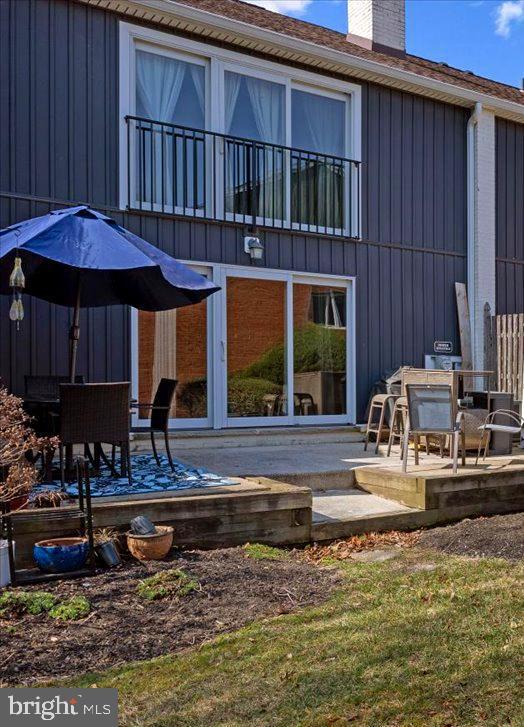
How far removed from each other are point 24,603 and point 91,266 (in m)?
2.22

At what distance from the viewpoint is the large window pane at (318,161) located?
906cm

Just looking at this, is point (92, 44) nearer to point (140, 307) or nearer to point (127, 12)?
point (127, 12)

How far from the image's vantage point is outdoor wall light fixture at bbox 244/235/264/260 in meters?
8.40

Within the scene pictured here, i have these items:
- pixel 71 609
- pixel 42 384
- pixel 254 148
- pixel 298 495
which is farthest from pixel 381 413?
pixel 71 609

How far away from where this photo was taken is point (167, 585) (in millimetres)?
3832

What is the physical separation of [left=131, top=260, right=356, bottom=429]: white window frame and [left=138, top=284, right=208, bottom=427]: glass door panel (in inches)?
2.3

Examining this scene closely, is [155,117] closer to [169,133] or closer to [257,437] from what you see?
[169,133]

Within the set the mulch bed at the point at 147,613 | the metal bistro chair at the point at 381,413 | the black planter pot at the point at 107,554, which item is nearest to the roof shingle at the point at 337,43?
the metal bistro chair at the point at 381,413

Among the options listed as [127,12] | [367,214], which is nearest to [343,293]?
[367,214]

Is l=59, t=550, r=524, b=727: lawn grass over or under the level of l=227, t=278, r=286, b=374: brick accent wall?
under

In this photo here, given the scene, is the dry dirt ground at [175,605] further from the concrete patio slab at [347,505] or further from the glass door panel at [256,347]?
the glass door panel at [256,347]

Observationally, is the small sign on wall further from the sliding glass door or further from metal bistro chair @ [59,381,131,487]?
metal bistro chair @ [59,381,131,487]

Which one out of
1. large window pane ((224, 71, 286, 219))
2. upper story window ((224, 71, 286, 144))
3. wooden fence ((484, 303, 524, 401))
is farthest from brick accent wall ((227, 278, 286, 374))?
wooden fence ((484, 303, 524, 401))

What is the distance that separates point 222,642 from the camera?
3193 millimetres
